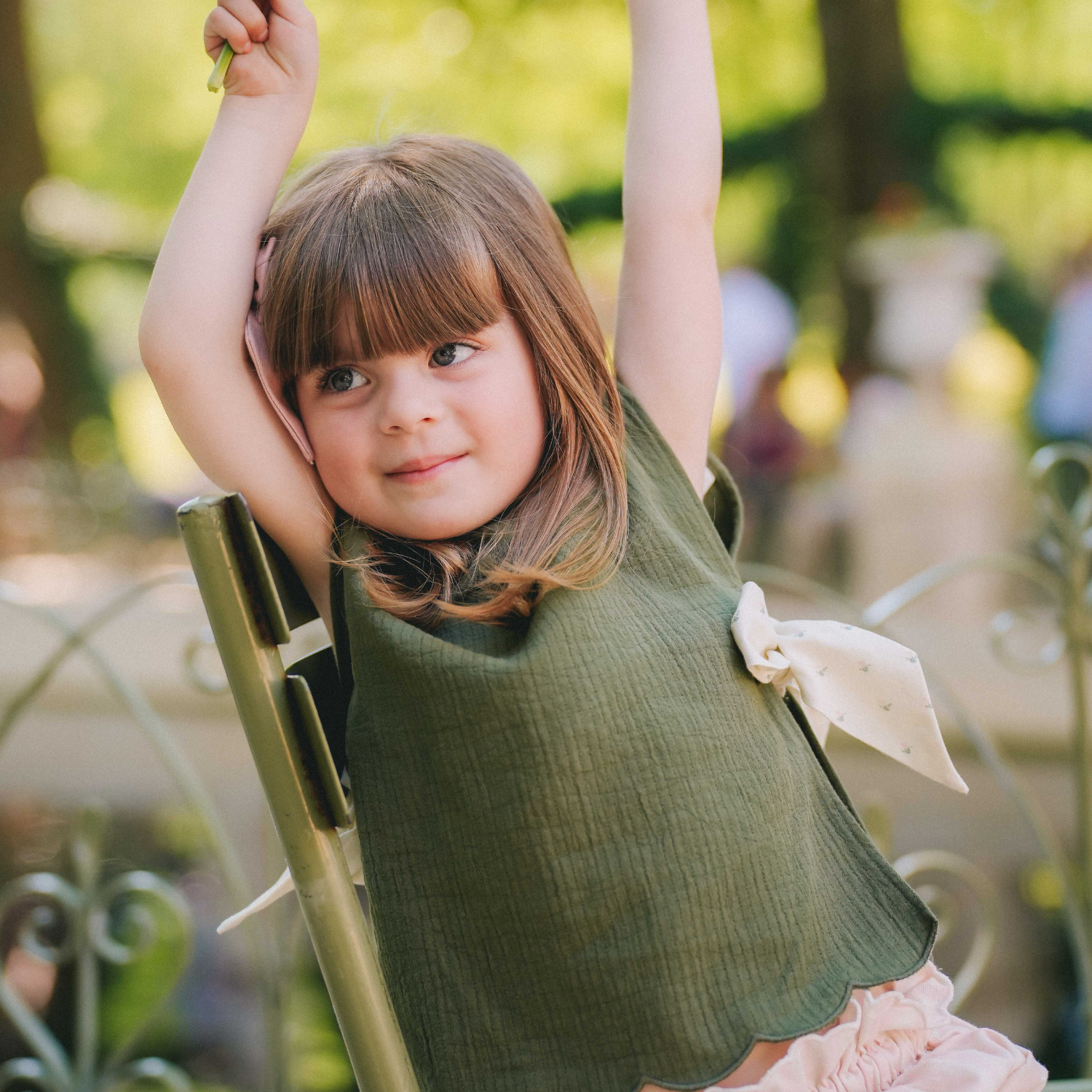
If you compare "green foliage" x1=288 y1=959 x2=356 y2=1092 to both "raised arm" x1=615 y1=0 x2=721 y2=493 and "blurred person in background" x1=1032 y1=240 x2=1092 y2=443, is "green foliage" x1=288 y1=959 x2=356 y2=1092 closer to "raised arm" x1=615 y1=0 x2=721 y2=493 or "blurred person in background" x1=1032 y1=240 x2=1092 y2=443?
"raised arm" x1=615 y1=0 x2=721 y2=493

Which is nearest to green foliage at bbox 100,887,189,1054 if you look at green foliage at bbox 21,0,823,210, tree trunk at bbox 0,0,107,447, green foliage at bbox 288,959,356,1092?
green foliage at bbox 288,959,356,1092

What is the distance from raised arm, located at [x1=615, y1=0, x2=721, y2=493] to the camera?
111cm

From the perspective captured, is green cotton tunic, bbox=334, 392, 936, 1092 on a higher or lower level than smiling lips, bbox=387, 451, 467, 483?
lower

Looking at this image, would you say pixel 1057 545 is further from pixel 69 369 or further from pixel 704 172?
pixel 69 369

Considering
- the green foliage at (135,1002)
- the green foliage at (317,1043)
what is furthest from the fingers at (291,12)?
the green foliage at (317,1043)

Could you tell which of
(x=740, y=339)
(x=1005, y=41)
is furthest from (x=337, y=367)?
(x=1005, y=41)

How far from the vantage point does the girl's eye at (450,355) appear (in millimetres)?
1012

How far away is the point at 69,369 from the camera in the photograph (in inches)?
265

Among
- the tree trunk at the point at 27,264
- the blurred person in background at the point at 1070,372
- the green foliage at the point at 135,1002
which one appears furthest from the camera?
the tree trunk at the point at 27,264

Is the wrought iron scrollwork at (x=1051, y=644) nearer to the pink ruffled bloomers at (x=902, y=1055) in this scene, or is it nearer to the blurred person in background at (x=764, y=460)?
the pink ruffled bloomers at (x=902, y=1055)

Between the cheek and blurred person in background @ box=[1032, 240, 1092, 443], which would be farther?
blurred person in background @ box=[1032, 240, 1092, 443]

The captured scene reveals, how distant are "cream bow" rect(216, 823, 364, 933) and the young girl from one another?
0.08 meters

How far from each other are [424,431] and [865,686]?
46cm

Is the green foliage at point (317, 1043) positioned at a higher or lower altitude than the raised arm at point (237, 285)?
lower
